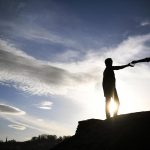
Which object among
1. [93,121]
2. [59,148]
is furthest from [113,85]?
[59,148]

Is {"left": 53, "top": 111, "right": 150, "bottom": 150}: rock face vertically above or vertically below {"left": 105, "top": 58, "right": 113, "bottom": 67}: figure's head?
below

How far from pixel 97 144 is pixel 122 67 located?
319 centimetres

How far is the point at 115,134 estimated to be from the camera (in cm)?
811

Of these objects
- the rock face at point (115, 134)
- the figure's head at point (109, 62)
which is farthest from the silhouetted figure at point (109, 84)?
the rock face at point (115, 134)

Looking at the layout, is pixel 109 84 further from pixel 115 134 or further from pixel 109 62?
pixel 115 134

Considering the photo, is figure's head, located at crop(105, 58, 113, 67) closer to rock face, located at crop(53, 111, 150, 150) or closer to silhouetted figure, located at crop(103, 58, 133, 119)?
Result: silhouetted figure, located at crop(103, 58, 133, 119)

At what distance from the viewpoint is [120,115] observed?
945 centimetres

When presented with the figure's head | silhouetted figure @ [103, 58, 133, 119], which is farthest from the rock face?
the figure's head

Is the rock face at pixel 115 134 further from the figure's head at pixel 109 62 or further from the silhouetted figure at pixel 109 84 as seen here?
the figure's head at pixel 109 62

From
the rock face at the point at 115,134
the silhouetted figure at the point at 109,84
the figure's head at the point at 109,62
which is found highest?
the figure's head at the point at 109,62

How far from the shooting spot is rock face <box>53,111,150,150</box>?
7.09 m

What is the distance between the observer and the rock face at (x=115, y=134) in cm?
709

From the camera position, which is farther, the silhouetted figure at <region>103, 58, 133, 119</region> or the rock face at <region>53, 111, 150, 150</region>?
the silhouetted figure at <region>103, 58, 133, 119</region>

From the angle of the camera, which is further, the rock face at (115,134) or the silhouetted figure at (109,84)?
the silhouetted figure at (109,84)
